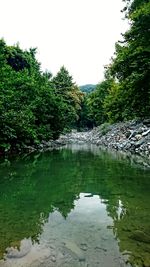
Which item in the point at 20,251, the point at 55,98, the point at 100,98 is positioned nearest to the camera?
the point at 20,251

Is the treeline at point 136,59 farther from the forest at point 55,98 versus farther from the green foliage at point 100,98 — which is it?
the green foliage at point 100,98

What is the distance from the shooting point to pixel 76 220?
608 cm

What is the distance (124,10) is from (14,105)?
9778mm

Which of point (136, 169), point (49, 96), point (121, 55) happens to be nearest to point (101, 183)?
point (136, 169)

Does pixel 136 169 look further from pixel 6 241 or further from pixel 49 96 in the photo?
pixel 49 96

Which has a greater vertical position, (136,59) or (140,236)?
(136,59)

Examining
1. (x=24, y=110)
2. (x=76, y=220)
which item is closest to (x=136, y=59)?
(x=24, y=110)

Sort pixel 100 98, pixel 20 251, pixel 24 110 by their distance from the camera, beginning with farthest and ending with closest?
pixel 100 98 → pixel 24 110 → pixel 20 251

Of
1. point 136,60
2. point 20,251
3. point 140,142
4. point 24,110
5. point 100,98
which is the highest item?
point 100,98

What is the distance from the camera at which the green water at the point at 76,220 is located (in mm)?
4312

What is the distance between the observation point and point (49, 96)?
31844 millimetres

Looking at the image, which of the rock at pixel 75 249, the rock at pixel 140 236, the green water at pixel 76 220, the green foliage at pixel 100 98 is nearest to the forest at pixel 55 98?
the green water at pixel 76 220

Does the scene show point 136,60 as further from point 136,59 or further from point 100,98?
point 100,98

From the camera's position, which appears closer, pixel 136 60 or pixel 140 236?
pixel 140 236
